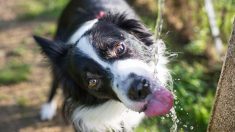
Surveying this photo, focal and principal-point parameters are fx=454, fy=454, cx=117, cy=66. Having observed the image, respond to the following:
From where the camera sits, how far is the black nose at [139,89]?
2.82m

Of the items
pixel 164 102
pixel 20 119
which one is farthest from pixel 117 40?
pixel 20 119

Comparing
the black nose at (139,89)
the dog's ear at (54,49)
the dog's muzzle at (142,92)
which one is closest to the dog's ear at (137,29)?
the dog's ear at (54,49)

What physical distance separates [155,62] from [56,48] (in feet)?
2.71

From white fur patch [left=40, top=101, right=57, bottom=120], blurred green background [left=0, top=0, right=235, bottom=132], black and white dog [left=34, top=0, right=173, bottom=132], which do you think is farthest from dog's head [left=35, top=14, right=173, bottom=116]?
white fur patch [left=40, top=101, right=57, bottom=120]

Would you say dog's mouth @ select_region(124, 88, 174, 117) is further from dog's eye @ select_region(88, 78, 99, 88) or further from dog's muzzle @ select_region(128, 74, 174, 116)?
dog's eye @ select_region(88, 78, 99, 88)

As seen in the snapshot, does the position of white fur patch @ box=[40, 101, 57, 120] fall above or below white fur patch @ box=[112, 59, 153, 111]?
below

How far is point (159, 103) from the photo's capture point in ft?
9.37

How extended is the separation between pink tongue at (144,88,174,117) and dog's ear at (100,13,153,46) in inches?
30.0

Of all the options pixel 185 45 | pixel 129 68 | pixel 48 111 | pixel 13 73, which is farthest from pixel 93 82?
pixel 185 45

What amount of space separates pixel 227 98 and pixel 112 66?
803 mm

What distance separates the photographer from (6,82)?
539 cm

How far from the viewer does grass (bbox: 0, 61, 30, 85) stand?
5.39 m

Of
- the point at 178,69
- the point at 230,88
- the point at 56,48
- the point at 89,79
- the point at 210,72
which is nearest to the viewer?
the point at 230,88

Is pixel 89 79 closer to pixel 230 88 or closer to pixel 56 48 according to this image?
pixel 56 48
